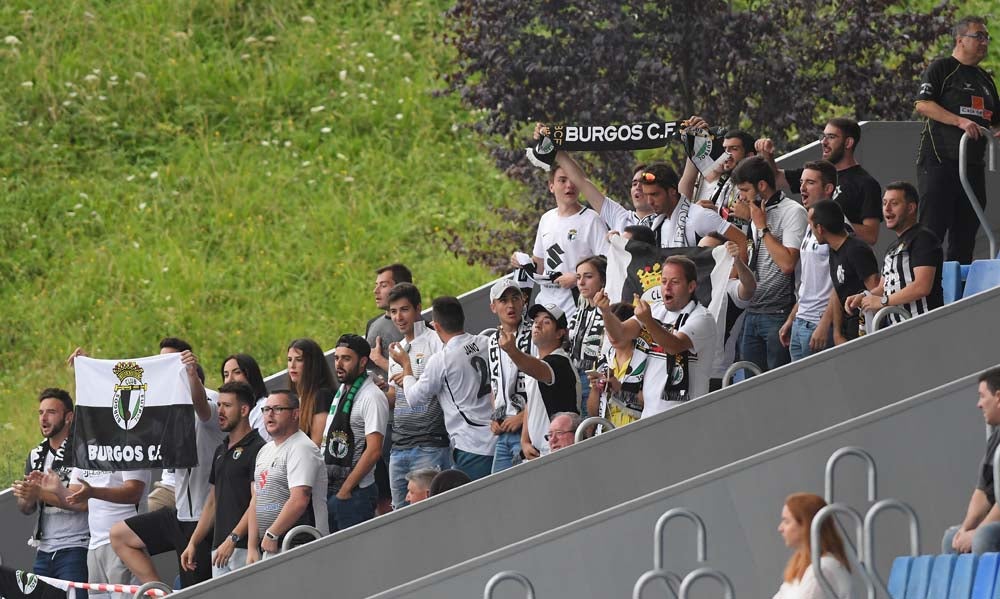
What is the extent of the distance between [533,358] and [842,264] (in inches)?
81.2

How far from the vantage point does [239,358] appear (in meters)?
12.5

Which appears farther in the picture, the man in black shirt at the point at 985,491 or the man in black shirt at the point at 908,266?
the man in black shirt at the point at 908,266

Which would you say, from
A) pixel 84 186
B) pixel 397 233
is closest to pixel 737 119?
pixel 397 233

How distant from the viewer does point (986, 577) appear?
316 inches

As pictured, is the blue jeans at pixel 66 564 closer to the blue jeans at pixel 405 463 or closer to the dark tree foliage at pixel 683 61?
the blue jeans at pixel 405 463

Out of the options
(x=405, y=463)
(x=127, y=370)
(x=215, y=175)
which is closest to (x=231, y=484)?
(x=405, y=463)

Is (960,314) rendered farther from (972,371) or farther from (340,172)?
(340,172)

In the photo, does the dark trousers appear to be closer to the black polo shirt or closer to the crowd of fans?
the crowd of fans

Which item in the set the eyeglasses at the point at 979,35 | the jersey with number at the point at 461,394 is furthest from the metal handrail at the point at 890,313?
the jersey with number at the point at 461,394

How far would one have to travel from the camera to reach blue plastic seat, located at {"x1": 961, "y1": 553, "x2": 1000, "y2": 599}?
7.98 metres

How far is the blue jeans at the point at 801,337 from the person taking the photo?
39.2 feet

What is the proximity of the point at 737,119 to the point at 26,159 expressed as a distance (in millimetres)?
12921

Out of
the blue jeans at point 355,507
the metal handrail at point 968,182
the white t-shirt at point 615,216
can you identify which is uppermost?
the white t-shirt at point 615,216

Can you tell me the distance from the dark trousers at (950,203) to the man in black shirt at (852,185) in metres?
0.51
